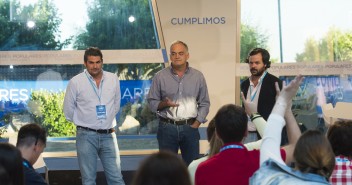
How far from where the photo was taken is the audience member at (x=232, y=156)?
10.4 feet

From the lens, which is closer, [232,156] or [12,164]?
[12,164]

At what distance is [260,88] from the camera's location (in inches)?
239

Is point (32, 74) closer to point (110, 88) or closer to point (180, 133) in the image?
point (110, 88)

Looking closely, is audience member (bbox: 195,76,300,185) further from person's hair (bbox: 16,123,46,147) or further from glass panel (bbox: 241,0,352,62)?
glass panel (bbox: 241,0,352,62)

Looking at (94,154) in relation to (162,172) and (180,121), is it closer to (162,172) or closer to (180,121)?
(180,121)

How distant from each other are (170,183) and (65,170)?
659cm

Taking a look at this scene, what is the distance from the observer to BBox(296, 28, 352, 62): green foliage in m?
8.89

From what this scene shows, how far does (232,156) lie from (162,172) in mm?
1278

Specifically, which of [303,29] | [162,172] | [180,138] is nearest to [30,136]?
[162,172]

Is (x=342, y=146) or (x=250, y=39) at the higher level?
(x=250, y=39)

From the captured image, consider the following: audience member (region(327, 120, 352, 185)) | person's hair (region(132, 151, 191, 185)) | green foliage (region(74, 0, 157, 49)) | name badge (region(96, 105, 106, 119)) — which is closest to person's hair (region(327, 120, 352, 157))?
audience member (region(327, 120, 352, 185))

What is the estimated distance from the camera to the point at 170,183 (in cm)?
196

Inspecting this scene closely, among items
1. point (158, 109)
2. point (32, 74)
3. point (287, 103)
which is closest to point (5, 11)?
point (32, 74)

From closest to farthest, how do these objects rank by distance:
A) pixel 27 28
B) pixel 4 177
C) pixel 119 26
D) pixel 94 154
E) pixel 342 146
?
pixel 4 177 → pixel 342 146 → pixel 94 154 → pixel 27 28 → pixel 119 26
